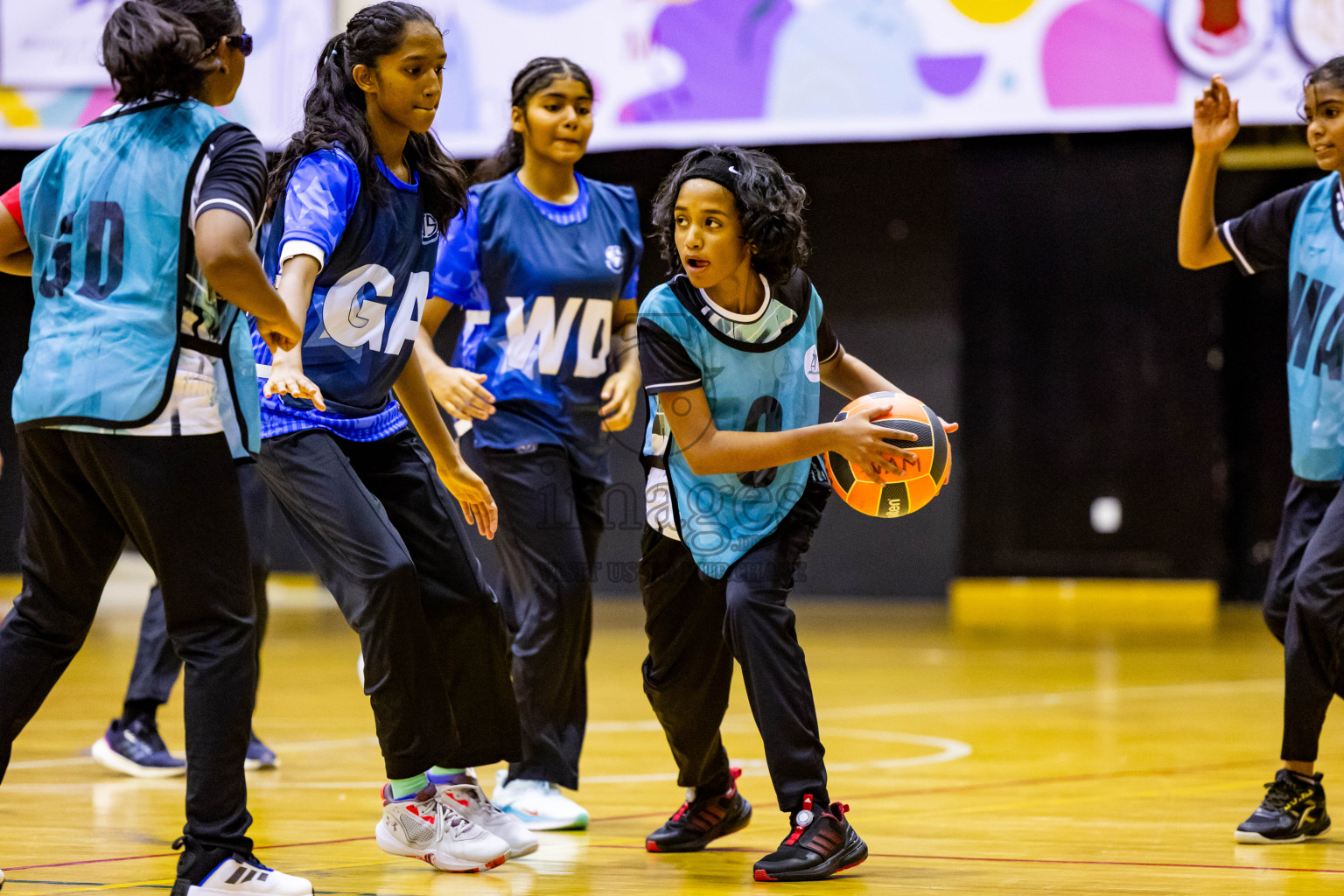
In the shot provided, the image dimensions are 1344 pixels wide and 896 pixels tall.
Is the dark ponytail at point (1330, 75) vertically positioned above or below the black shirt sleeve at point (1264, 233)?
above

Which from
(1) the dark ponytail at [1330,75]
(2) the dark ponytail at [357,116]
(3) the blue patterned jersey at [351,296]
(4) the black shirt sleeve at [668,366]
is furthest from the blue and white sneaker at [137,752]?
(1) the dark ponytail at [1330,75]

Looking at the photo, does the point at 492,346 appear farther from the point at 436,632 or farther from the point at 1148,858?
the point at 1148,858

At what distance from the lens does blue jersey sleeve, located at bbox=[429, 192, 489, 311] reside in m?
4.18

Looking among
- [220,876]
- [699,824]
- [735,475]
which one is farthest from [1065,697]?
[220,876]

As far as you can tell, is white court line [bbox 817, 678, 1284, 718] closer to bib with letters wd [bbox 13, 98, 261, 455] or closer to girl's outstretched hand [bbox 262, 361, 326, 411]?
girl's outstretched hand [bbox 262, 361, 326, 411]

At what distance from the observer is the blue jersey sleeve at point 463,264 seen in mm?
4176

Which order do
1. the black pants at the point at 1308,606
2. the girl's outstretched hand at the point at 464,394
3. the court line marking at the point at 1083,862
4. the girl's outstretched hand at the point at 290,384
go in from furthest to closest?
1. the girl's outstretched hand at the point at 464,394
2. the black pants at the point at 1308,606
3. the court line marking at the point at 1083,862
4. the girl's outstretched hand at the point at 290,384

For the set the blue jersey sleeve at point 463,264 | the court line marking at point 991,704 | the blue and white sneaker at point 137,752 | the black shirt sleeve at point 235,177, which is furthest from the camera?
the court line marking at point 991,704

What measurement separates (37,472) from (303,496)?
1.81 feet

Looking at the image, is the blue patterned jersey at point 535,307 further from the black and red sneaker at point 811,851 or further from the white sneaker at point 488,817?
the black and red sneaker at point 811,851

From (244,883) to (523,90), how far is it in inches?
91.7

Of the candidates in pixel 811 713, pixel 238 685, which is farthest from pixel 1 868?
pixel 811 713

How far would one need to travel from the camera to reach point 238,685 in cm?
278

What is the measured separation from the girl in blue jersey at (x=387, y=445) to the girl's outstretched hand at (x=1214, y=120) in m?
1.93
